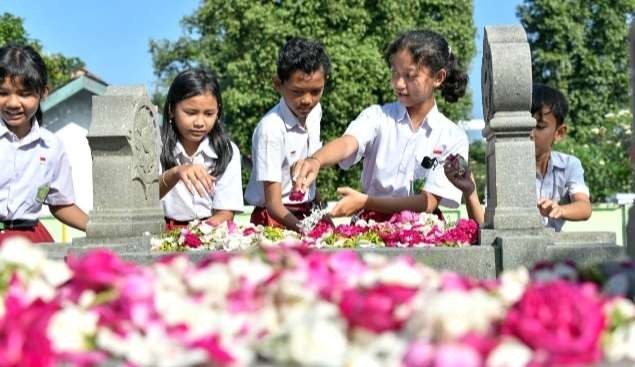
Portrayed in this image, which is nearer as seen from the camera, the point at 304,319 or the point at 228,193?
the point at 304,319

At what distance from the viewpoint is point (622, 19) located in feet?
150

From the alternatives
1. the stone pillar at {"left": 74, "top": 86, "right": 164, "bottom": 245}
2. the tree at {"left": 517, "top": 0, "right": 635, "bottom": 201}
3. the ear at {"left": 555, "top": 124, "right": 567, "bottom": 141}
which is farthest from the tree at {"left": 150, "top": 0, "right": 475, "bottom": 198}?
the stone pillar at {"left": 74, "top": 86, "right": 164, "bottom": 245}

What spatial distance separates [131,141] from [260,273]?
3.35 m

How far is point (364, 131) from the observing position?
19.9ft

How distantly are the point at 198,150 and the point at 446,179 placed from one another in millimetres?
1603

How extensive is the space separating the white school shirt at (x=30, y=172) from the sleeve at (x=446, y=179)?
2.26 meters

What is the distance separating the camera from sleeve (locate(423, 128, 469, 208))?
20.2 feet

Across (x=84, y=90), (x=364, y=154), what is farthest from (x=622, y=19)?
(x=364, y=154)

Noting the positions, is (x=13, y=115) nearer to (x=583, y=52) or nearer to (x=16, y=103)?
(x=16, y=103)

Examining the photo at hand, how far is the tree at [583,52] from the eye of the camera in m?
44.3

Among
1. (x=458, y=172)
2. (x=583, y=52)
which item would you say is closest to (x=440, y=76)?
(x=458, y=172)

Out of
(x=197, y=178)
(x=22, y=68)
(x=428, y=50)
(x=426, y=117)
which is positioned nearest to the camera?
(x=197, y=178)

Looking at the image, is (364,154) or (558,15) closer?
(364,154)

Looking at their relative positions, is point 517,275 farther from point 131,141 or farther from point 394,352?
point 131,141
